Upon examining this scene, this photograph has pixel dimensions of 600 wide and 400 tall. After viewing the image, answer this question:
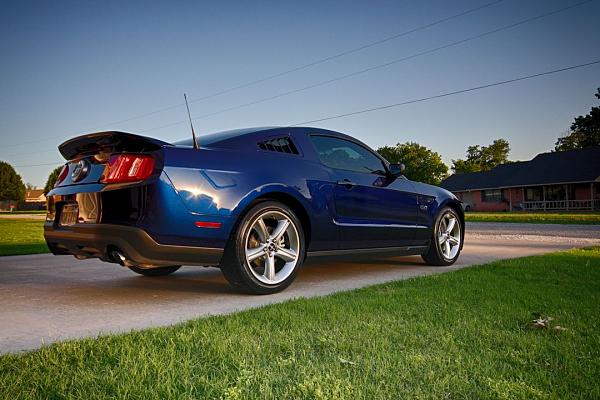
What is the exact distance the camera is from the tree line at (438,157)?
195 ft

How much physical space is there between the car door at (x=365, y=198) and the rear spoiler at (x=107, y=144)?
184 cm

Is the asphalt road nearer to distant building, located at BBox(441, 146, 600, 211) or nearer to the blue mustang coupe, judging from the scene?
the blue mustang coupe

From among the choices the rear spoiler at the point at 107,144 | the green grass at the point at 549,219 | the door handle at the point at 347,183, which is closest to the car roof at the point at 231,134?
the rear spoiler at the point at 107,144

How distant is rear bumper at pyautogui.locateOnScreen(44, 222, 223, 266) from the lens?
3629mm

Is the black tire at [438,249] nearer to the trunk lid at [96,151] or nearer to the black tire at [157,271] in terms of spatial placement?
the black tire at [157,271]

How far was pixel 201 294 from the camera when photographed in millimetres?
4398

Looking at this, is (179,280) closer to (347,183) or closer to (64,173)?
(64,173)

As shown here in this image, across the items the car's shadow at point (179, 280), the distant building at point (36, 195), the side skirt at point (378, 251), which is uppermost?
the distant building at point (36, 195)

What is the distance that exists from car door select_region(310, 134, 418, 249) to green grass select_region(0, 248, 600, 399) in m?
1.49

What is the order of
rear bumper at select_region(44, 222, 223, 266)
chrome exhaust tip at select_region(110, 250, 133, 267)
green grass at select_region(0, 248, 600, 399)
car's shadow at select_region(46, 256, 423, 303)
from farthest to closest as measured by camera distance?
car's shadow at select_region(46, 256, 423, 303) < chrome exhaust tip at select_region(110, 250, 133, 267) < rear bumper at select_region(44, 222, 223, 266) < green grass at select_region(0, 248, 600, 399)

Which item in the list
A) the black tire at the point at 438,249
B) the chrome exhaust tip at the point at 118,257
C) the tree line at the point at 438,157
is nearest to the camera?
the chrome exhaust tip at the point at 118,257

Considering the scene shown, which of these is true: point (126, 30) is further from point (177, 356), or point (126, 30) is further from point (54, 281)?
point (177, 356)

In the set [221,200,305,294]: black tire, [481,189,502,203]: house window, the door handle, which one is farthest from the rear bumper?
[481,189,502,203]: house window

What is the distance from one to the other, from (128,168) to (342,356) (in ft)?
7.65
